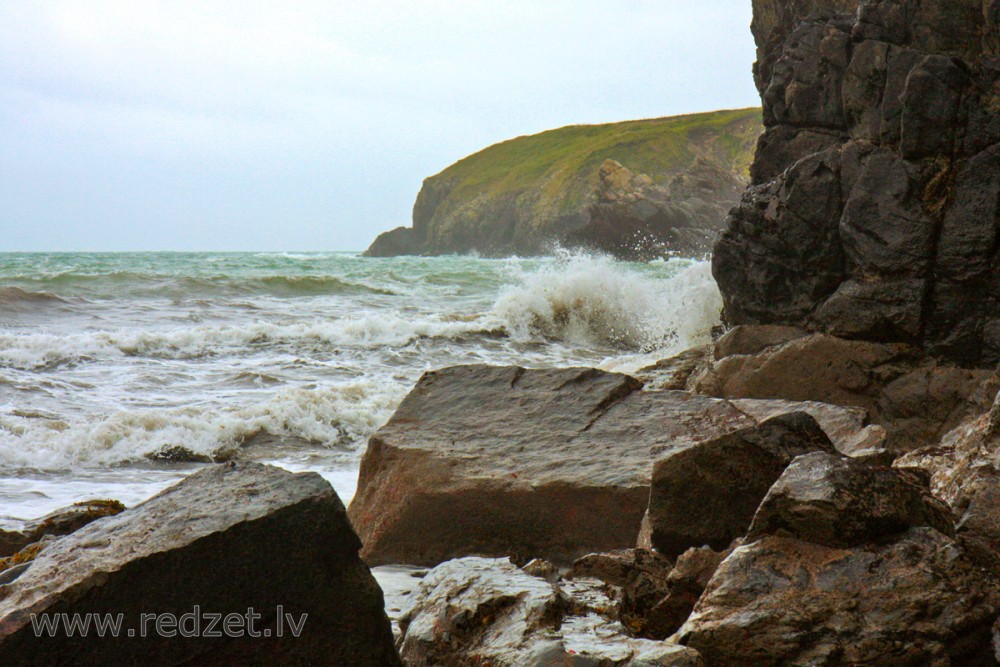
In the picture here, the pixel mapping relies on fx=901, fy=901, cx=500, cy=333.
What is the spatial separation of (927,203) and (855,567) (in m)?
5.01

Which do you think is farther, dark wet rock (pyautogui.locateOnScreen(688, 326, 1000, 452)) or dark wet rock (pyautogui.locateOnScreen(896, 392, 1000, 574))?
dark wet rock (pyautogui.locateOnScreen(688, 326, 1000, 452))

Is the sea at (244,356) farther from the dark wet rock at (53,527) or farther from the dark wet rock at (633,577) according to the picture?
the dark wet rock at (633,577)

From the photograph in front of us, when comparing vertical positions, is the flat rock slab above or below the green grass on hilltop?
below

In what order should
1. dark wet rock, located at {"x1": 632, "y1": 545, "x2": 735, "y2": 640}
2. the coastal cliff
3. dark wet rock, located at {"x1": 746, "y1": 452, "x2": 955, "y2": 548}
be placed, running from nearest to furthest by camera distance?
dark wet rock, located at {"x1": 746, "y1": 452, "x2": 955, "y2": 548} → dark wet rock, located at {"x1": 632, "y1": 545, "x2": 735, "y2": 640} → the coastal cliff

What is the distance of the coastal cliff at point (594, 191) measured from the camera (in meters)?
49.3

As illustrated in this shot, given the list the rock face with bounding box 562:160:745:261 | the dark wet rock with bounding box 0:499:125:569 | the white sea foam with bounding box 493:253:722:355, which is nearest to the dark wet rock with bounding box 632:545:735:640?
the dark wet rock with bounding box 0:499:125:569

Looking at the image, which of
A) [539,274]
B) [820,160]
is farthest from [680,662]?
[539,274]

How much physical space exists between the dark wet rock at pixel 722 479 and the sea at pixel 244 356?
332 centimetres

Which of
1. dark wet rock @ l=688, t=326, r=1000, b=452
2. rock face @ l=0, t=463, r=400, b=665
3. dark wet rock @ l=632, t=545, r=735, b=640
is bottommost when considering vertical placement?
dark wet rock @ l=688, t=326, r=1000, b=452

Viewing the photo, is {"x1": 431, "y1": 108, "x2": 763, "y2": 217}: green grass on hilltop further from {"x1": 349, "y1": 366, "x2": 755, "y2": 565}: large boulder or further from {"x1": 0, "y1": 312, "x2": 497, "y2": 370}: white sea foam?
{"x1": 349, "y1": 366, "x2": 755, "y2": 565}: large boulder

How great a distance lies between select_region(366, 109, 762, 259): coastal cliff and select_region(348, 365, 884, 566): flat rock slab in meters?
41.8

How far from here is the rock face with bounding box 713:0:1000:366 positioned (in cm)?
629

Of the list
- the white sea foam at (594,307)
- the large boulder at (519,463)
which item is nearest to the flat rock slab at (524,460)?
the large boulder at (519,463)

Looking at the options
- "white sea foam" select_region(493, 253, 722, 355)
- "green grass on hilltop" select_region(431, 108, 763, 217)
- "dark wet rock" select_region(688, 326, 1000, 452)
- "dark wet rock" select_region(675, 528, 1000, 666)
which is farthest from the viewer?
"green grass on hilltop" select_region(431, 108, 763, 217)
